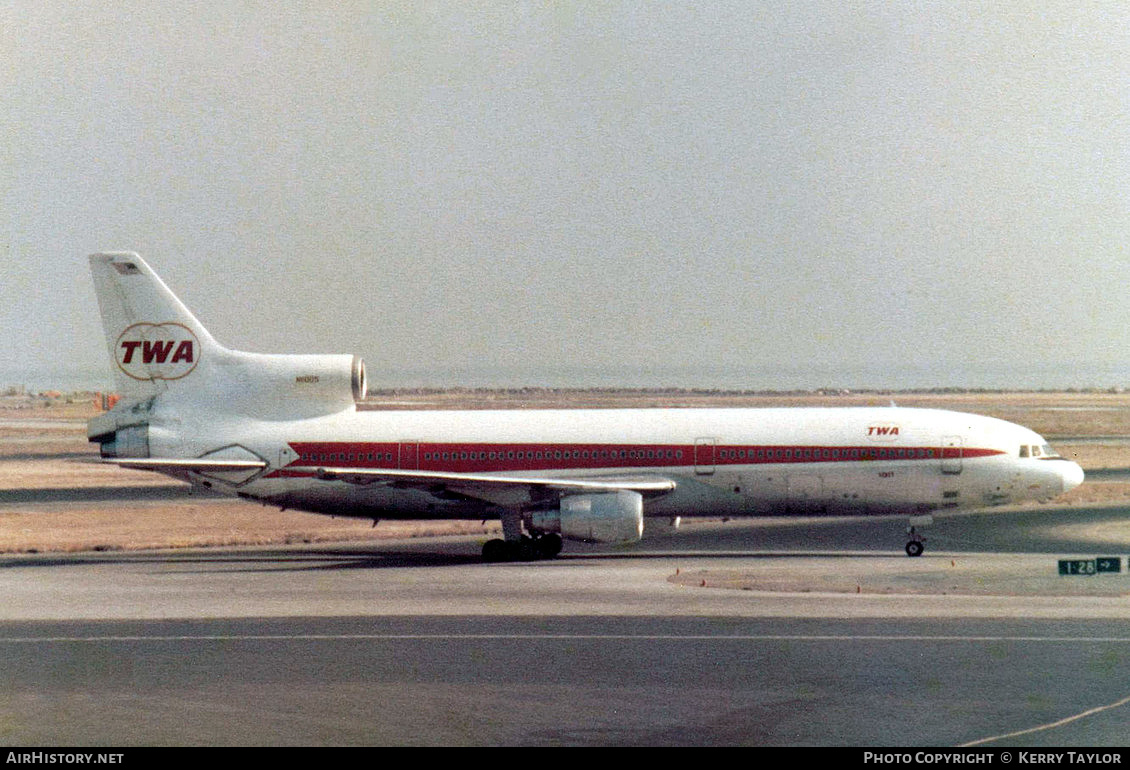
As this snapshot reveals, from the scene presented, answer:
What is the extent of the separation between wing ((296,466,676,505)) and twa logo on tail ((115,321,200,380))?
16.1 ft

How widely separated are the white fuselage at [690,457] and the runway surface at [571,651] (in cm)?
186

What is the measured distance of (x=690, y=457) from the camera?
132ft

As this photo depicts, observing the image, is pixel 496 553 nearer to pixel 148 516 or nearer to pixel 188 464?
pixel 188 464

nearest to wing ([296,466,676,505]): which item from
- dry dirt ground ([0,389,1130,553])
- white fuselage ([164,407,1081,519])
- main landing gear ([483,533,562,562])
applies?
white fuselage ([164,407,1081,519])

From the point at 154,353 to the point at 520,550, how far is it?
1314 cm

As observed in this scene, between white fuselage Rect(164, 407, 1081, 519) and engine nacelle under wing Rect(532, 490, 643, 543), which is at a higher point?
white fuselage Rect(164, 407, 1081, 519)

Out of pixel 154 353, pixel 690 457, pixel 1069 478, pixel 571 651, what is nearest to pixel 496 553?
pixel 690 457

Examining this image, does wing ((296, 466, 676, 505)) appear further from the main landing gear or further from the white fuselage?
the main landing gear

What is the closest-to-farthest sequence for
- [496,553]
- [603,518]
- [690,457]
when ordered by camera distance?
[603,518] < [496,553] < [690,457]

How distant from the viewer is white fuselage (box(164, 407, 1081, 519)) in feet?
131

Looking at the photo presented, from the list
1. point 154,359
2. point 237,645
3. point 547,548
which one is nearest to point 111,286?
point 154,359

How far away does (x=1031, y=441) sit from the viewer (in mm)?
41094

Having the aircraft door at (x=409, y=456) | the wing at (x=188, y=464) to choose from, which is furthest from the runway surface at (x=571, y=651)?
the aircraft door at (x=409, y=456)

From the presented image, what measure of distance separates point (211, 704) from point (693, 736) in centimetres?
730
